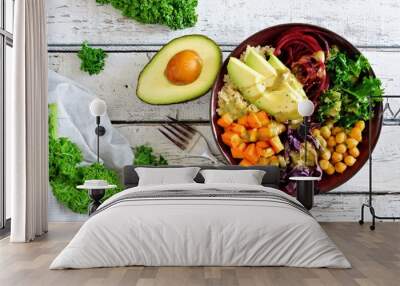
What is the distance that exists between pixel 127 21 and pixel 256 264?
3.38 m

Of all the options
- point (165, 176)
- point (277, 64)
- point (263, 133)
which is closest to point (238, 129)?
point (263, 133)

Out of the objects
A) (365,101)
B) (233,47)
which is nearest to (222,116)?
(233,47)

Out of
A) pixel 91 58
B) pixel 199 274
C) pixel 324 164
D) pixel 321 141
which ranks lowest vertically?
pixel 199 274

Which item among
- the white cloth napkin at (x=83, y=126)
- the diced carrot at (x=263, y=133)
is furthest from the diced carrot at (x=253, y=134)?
the white cloth napkin at (x=83, y=126)

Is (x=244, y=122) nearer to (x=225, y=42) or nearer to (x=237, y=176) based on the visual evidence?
(x=237, y=176)

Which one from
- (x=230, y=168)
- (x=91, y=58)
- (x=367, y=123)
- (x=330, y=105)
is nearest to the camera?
(x=230, y=168)

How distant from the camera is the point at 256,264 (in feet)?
14.0

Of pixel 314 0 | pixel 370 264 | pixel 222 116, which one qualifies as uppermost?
pixel 314 0

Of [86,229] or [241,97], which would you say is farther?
[241,97]

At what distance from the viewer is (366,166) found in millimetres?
6809

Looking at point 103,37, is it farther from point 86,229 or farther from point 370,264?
point 370,264

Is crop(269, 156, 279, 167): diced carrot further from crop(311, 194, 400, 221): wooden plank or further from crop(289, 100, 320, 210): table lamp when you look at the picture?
crop(311, 194, 400, 221): wooden plank

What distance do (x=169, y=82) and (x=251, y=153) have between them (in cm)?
103

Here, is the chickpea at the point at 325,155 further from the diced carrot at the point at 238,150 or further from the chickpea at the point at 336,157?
the diced carrot at the point at 238,150
